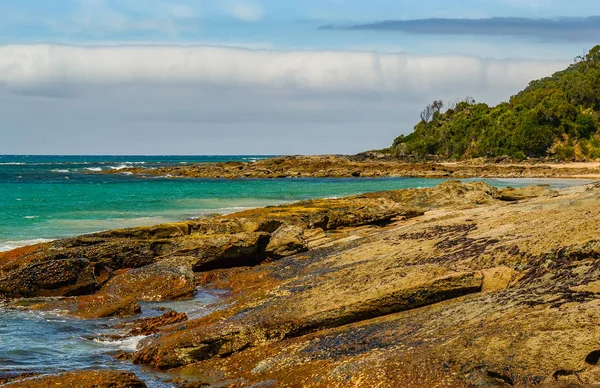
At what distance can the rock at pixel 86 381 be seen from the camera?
11039 millimetres

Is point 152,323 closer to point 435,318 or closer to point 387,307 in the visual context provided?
point 387,307

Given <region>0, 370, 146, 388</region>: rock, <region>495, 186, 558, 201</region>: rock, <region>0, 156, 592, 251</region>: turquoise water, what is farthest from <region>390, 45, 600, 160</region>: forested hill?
<region>0, 370, 146, 388</region>: rock

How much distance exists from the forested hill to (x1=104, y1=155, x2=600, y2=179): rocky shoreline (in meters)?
10.4

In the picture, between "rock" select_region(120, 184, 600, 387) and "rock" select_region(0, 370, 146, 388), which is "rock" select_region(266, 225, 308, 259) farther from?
"rock" select_region(0, 370, 146, 388)

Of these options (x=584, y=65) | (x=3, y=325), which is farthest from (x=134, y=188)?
(x=584, y=65)

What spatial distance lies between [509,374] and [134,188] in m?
78.1

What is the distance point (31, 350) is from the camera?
49.8ft

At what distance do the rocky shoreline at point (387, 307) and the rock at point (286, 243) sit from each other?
1.97 meters

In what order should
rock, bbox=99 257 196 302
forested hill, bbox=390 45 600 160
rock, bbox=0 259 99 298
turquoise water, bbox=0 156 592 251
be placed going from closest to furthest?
rock, bbox=0 259 99 298, rock, bbox=99 257 196 302, turquoise water, bbox=0 156 592 251, forested hill, bbox=390 45 600 160

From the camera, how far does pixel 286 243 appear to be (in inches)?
974

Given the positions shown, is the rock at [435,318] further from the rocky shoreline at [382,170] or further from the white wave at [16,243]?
the rocky shoreline at [382,170]

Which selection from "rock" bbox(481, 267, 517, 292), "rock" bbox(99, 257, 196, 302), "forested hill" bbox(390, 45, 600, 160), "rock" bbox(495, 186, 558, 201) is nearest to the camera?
"rock" bbox(481, 267, 517, 292)

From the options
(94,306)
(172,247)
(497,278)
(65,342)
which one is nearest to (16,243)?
(172,247)

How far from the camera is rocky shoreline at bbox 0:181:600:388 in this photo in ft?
33.5
